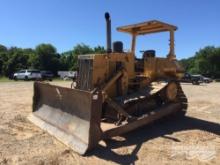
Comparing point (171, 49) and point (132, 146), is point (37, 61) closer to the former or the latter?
point (171, 49)

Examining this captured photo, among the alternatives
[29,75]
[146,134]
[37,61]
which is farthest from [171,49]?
[37,61]

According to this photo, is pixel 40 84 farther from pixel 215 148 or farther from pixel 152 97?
pixel 215 148

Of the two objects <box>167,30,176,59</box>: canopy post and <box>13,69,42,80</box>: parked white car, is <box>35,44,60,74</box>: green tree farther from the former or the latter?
<box>167,30,176,59</box>: canopy post

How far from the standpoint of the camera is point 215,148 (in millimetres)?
6480

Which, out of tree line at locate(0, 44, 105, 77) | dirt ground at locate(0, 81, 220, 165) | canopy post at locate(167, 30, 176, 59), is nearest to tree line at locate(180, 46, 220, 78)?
tree line at locate(0, 44, 105, 77)

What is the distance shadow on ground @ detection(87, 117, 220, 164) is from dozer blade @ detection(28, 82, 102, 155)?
37 cm

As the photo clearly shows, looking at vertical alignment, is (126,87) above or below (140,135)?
above

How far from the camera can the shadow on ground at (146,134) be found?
5.84 metres

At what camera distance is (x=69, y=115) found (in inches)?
285

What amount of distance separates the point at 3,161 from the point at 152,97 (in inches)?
174

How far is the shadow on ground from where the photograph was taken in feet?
19.2

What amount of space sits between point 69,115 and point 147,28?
12.8ft

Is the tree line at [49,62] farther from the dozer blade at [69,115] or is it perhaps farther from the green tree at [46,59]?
the dozer blade at [69,115]

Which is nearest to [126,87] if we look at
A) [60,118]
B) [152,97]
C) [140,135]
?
[152,97]
